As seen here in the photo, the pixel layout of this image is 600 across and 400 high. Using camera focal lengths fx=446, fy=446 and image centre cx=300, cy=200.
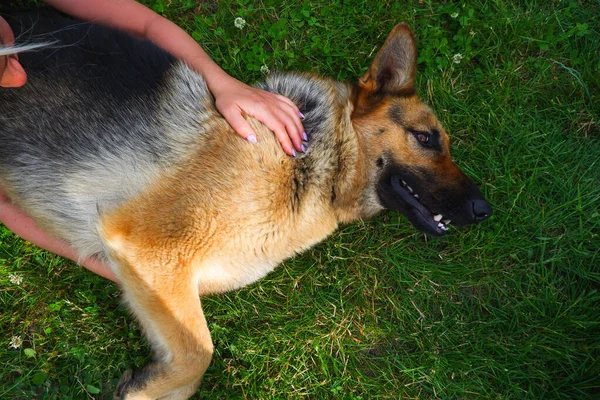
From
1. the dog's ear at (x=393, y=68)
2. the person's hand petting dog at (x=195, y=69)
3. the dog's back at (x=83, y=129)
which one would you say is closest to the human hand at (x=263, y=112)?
the person's hand petting dog at (x=195, y=69)

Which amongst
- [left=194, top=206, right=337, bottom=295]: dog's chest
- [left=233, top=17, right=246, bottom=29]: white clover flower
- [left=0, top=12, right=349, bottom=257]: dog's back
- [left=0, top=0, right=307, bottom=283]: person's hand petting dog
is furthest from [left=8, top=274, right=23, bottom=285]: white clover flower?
[left=233, top=17, right=246, bottom=29]: white clover flower

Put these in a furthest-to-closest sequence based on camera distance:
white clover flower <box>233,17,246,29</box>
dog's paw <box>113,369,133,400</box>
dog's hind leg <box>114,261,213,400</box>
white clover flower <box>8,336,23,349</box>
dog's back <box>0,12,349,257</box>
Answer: white clover flower <box>233,17,246,29</box>, white clover flower <box>8,336,23,349</box>, dog's paw <box>113,369,133,400</box>, dog's back <box>0,12,349,257</box>, dog's hind leg <box>114,261,213,400</box>

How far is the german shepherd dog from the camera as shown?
2680 mm

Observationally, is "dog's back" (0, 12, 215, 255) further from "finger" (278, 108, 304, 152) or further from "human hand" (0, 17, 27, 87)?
"finger" (278, 108, 304, 152)

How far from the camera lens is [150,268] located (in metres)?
2.64

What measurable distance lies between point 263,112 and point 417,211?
127cm

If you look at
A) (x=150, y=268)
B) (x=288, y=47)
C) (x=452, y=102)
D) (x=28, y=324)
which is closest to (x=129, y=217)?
(x=150, y=268)

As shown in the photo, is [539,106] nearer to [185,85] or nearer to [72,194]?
[185,85]

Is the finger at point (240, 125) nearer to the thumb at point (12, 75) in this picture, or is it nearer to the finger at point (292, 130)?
the finger at point (292, 130)

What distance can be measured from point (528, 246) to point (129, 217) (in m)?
3.24

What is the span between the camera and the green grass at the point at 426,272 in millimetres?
3590

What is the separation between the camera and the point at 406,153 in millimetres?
3062

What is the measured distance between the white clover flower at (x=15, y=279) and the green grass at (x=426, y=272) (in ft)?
0.15

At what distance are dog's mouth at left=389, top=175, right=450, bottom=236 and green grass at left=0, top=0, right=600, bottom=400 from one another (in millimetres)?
774
